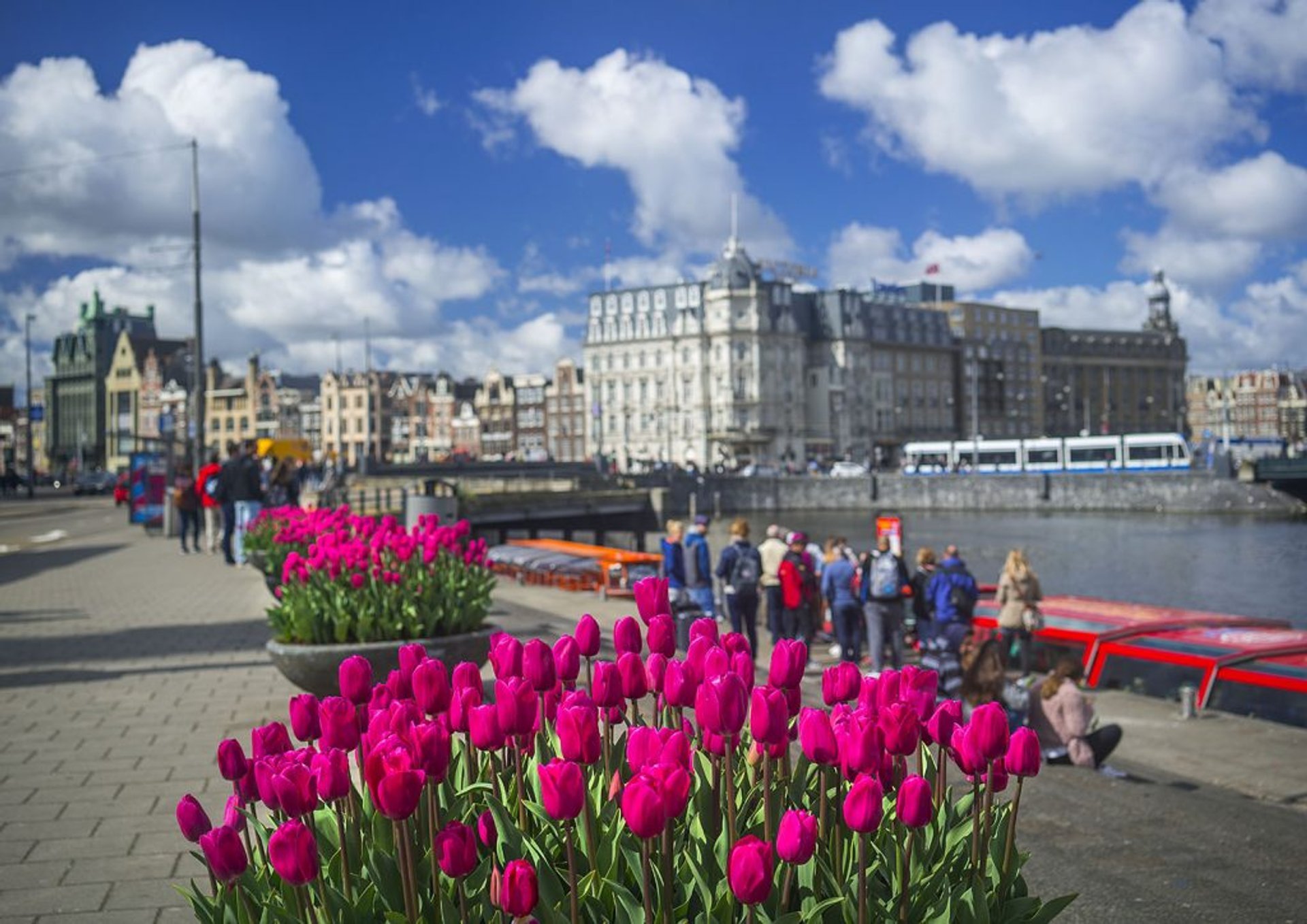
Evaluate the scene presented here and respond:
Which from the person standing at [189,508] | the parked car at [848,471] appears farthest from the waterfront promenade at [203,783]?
the parked car at [848,471]

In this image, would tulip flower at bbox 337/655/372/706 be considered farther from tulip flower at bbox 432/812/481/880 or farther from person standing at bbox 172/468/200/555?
person standing at bbox 172/468/200/555

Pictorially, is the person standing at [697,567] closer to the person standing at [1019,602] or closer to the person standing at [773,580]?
the person standing at [773,580]

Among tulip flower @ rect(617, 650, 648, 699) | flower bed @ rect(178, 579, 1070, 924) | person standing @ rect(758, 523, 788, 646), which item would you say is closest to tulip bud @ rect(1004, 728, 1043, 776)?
flower bed @ rect(178, 579, 1070, 924)

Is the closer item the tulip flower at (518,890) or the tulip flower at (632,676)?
the tulip flower at (518,890)

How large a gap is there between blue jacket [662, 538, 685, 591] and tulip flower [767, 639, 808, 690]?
1199cm

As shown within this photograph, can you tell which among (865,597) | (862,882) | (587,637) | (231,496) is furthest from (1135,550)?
(862,882)

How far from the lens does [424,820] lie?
3232mm

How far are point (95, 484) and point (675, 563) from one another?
74.4 metres

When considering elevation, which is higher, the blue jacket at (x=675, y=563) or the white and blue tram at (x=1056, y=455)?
the white and blue tram at (x=1056, y=455)

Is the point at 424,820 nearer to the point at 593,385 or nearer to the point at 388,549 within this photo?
the point at 388,549

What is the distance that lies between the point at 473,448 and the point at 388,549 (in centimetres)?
13049

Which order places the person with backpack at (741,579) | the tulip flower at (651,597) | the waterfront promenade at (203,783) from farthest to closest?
the person with backpack at (741,579) < the waterfront promenade at (203,783) < the tulip flower at (651,597)

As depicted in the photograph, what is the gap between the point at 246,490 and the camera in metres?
21.5

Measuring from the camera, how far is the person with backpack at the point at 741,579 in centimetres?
1500
